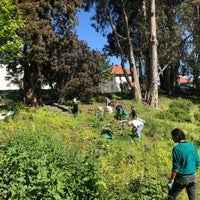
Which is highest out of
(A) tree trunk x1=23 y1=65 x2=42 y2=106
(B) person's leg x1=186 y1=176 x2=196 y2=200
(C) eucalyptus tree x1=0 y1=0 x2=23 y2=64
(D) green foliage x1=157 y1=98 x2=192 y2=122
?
(C) eucalyptus tree x1=0 y1=0 x2=23 y2=64

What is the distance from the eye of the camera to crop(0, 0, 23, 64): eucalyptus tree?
40.1 ft

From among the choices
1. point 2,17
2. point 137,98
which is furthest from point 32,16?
point 137,98

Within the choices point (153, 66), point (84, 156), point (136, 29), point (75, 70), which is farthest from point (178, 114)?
point (84, 156)

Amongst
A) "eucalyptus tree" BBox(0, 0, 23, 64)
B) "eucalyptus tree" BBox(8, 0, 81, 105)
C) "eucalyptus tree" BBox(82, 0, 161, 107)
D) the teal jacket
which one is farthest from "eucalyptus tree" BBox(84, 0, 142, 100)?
the teal jacket

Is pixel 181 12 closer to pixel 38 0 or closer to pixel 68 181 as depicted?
pixel 38 0

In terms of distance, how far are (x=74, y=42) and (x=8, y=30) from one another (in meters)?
10.1

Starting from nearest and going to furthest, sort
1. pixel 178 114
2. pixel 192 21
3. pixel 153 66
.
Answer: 1. pixel 178 114
2. pixel 153 66
3. pixel 192 21

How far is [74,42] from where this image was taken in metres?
Result: 22.6

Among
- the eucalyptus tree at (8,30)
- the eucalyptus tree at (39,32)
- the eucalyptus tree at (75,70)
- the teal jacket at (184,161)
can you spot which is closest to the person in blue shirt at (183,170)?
the teal jacket at (184,161)

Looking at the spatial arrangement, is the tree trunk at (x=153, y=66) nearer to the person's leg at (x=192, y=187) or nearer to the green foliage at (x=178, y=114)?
the green foliage at (x=178, y=114)

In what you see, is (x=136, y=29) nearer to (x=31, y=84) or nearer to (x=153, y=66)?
(x=153, y=66)

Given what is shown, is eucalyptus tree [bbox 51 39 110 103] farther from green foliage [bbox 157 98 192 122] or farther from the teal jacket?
the teal jacket

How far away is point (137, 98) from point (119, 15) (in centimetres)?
1131

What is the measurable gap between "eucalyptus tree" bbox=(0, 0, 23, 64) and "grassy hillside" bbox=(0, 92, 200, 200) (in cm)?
317
